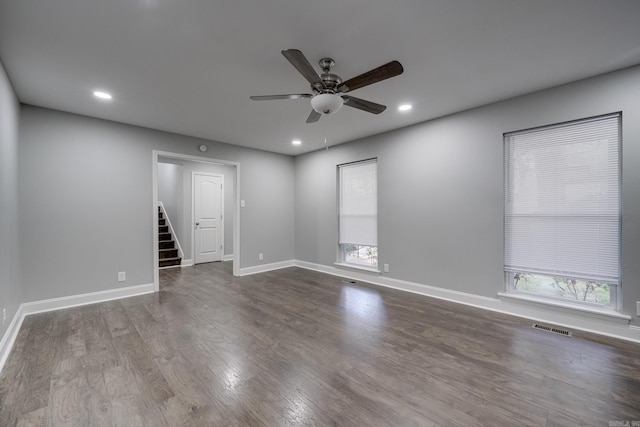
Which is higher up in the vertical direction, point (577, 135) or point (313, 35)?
point (313, 35)

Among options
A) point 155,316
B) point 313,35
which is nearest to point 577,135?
point 313,35

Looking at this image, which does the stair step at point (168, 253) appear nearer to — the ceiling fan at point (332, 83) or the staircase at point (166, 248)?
the staircase at point (166, 248)

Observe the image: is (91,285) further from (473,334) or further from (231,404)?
(473,334)

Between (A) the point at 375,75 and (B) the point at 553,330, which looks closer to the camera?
(A) the point at 375,75

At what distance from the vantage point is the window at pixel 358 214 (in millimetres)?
4730

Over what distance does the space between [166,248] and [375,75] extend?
659 cm

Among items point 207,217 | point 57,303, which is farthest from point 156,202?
point 207,217

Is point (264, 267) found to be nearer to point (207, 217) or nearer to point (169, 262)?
point (207, 217)

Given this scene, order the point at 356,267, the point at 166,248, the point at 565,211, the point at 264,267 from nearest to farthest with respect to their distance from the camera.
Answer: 1. the point at 565,211
2. the point at 356,267
3. the point at 264,267
4. the point at 166,248

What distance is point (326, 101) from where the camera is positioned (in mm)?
2195

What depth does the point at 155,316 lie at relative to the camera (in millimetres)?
3189

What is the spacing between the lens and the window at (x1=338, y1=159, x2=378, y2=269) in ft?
15.5

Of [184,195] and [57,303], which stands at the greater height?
[184,195]

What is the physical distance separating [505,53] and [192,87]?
301cm
